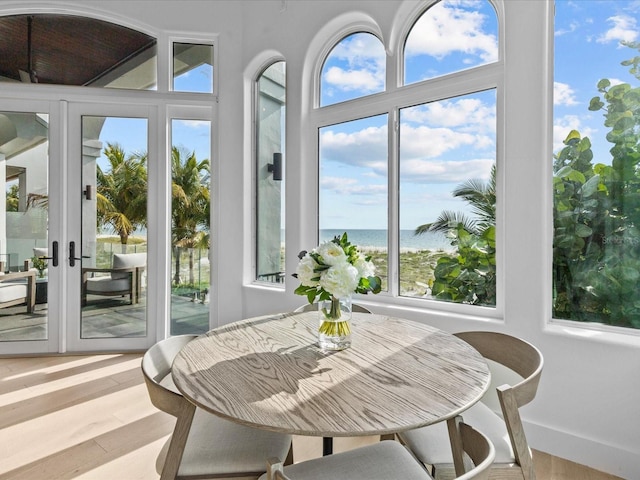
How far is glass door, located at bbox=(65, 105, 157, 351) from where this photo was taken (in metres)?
3.85

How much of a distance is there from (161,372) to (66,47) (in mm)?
3681

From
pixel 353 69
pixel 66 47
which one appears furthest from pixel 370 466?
pixel 66 47

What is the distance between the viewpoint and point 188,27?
392cm

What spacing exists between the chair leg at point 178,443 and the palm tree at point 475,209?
7.01 feet

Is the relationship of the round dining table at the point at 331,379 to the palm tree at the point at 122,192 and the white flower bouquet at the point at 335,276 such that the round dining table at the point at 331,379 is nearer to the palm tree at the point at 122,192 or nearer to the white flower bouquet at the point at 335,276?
the white flower bouquet at the point at 335,276

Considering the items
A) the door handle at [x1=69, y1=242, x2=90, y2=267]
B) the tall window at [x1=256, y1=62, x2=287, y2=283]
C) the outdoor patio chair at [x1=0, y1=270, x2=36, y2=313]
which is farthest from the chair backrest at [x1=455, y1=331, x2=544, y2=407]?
the outdoor patio chair at [x1=0, y1=270, x2=36, y2=313]

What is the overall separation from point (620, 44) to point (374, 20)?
1619 millimetres

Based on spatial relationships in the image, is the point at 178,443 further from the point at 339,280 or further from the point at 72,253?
the point at 72,253

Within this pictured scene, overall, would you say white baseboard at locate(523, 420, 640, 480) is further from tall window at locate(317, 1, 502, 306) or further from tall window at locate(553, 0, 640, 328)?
tall window at locate(317, 1, 502, 306)

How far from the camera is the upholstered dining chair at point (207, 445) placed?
50.6 inches

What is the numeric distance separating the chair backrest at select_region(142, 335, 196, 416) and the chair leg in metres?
0.03

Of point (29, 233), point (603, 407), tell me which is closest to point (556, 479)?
point (603, 407)

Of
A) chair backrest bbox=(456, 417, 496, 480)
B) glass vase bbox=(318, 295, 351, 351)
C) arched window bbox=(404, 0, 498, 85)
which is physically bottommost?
chair backrest bbox=(456, 417, 496, 480)

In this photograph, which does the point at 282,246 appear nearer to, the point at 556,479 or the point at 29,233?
the point at 29,233
